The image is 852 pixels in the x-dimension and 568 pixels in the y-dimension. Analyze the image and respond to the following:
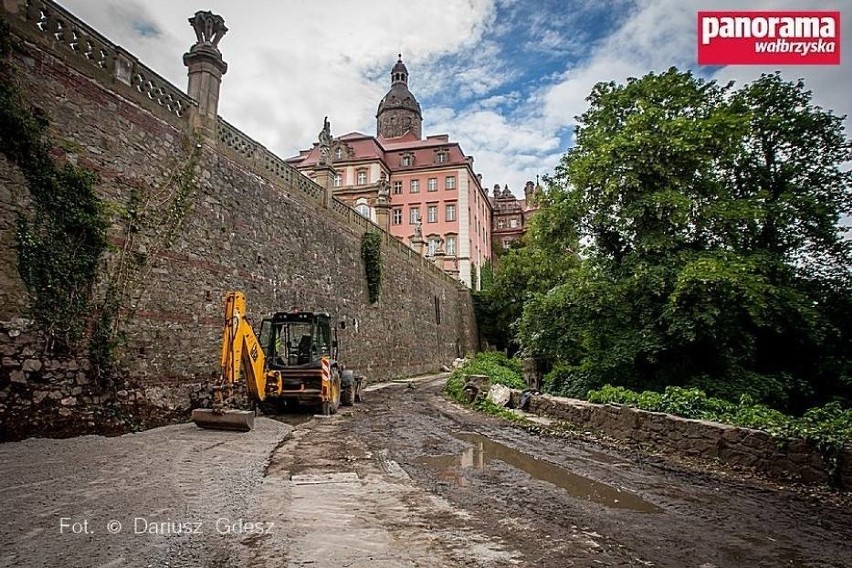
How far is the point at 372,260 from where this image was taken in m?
21.6

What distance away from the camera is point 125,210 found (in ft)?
29.2

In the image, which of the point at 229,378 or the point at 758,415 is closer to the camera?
the point at 758,415

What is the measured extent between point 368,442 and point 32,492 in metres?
4.79

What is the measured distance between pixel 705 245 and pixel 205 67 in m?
13.7

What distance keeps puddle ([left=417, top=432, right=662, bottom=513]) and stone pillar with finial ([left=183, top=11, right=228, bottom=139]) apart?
9110mm

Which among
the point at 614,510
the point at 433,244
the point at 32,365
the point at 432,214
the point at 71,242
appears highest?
the point at 432,214

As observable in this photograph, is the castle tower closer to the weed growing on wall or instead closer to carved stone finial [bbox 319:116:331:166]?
carved stone finial [bbox 319:116:331:166]

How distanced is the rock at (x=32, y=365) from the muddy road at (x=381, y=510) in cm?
105

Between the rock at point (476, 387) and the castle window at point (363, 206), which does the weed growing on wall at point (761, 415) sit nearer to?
the rock at point (476, 387)

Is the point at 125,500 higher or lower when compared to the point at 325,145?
lower

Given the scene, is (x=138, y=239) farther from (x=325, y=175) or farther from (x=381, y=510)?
(x=325, y=175)

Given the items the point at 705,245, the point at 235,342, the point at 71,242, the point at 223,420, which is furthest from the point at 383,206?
the point at 71,242

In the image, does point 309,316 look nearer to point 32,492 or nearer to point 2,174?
point 2,174

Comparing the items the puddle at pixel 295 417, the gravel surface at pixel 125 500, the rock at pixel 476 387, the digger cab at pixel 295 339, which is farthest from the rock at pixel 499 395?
the gravel surface at pixel 125 500
